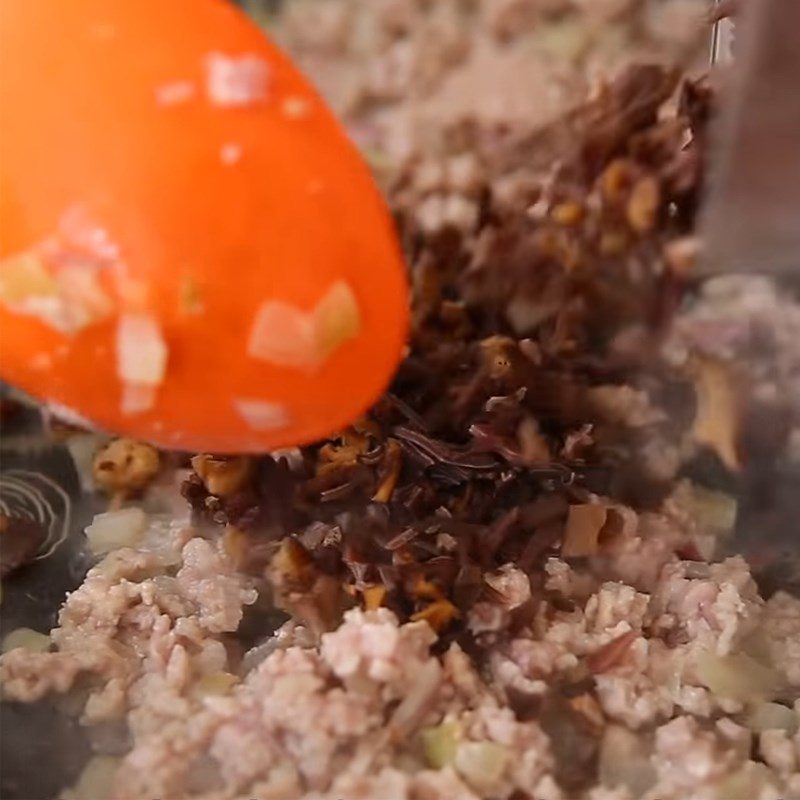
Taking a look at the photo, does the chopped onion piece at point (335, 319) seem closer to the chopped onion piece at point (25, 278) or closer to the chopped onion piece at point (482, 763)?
the chopped onion piece at point (25, 278)

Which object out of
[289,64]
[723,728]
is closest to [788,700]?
[723,728]

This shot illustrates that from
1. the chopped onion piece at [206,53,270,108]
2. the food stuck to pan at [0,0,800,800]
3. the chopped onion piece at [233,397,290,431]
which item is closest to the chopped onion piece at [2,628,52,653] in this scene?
the food stuck to pan at [0,0,800,800]

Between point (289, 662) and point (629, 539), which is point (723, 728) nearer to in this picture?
point (629, 539)

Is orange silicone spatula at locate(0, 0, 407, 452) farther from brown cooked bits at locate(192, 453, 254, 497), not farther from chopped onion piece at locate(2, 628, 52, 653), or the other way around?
chopped onion piece at locate(2, 628, 52, 653)

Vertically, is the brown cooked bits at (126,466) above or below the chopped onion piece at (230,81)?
below

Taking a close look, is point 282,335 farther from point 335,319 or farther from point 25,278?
point 25,278

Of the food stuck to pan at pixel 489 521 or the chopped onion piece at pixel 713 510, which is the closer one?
the food stuck to pan at pixel 489 521

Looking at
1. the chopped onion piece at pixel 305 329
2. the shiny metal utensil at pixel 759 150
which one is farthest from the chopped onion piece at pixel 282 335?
the shiny metal utensil at pixel 759 150
